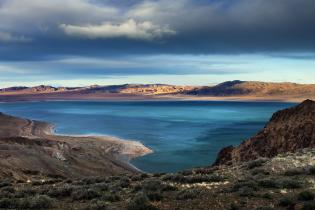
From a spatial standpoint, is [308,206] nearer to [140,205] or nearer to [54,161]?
[140,205]

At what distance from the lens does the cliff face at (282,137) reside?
39250 mm

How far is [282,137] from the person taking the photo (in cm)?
4112

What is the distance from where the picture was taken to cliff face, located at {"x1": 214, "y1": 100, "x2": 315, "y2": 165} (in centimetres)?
3925

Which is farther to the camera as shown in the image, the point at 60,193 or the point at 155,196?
the point at 60,193

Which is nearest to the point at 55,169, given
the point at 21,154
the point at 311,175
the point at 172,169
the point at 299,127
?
the point at 21,154

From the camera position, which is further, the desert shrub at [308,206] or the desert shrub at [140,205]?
the desert shrub at [140,205]

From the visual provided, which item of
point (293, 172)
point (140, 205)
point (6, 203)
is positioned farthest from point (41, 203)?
point (293, 172)

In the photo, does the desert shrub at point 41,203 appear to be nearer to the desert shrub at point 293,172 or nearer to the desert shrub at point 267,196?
the desert shrub at point 267,196

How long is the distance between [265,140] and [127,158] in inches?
1173

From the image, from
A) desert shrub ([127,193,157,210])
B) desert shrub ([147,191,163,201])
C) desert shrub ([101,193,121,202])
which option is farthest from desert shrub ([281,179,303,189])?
desert shrub ([101,193,121,202])

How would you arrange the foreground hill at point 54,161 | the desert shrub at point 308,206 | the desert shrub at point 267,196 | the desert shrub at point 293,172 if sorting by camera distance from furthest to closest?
the foreground hill at point 54,161 < the desert shrub at point 293,172 < the desert shrub at point 267,196 < the desert shrub at point 308,206

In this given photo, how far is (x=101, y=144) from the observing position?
81875 millimetres

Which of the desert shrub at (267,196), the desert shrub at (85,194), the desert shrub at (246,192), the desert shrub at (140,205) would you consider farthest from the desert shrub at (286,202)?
the desert shrub at (85,194)

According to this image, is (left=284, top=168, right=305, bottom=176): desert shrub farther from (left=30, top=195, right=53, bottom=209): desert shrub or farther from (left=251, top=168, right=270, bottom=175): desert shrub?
(left=30, top=195, right=53, bottom=209): desert shrub
